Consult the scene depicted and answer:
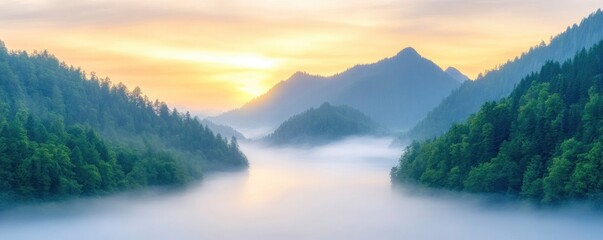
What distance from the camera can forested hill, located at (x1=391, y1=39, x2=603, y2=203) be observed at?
109 m

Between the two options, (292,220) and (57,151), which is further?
(292,220)

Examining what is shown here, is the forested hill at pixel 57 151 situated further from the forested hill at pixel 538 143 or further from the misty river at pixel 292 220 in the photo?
the forested hill at pixel 538 143

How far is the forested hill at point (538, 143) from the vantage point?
358 ft

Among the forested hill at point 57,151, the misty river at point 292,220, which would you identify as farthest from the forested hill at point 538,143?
the forested hill at point 57,151

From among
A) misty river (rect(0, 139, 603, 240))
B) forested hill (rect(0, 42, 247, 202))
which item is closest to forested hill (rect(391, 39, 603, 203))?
misty river (rect(0, 139, 603, 240))

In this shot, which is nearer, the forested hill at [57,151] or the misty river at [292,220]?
the misty river at [292,220]

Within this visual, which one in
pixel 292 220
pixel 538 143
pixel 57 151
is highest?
pixel 538 143

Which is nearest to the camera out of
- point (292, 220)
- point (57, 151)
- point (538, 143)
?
point (538, 143)

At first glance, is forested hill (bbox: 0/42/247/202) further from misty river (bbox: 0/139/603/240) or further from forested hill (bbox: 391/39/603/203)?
forested hill (bbox: 391/39/603/203)

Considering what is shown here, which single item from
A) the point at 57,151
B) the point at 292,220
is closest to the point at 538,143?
the point at 292,220

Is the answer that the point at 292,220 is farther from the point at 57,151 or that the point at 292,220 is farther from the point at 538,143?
the point at 538,143

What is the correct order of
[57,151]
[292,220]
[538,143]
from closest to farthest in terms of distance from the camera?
[538,143], [57,151], [292,220]

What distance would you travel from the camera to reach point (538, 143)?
395 feet

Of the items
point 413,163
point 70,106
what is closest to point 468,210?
point 413,163
